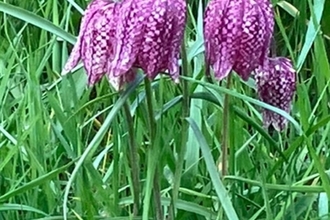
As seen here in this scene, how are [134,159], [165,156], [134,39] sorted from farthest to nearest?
1. [165,156]
2. [134,159]
3. [134,39]

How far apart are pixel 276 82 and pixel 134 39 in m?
0.23

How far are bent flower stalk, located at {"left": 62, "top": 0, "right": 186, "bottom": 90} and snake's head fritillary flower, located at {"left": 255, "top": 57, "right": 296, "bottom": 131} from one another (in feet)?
0.59

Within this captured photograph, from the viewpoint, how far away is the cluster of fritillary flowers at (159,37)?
81 centimetres

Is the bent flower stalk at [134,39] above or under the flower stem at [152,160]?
above

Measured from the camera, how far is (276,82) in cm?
98

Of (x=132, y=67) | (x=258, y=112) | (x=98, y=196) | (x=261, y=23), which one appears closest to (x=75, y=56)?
(x=132, y=67)

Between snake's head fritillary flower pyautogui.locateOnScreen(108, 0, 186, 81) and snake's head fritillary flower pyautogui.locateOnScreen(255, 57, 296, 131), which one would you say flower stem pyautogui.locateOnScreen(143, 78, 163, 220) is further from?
snake's head fritillary flower pyautogui.locateOnScreen(255, 57, 296, 131)

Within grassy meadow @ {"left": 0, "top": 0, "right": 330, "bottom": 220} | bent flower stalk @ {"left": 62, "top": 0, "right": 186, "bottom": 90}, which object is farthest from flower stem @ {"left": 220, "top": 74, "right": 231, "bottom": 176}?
bent flower stalk @ {"left": 62, "top": 0, "right": 186, "bottom": 90}

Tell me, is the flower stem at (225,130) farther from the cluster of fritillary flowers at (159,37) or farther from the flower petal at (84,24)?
the flower petal at (84,24)

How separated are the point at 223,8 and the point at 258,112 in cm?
39

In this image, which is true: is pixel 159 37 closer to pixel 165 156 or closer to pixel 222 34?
pixel 222 34

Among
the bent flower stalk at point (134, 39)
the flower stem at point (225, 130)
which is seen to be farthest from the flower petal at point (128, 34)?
the flower stem at point (225, 130)

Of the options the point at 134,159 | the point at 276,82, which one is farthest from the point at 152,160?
the point at 276,82

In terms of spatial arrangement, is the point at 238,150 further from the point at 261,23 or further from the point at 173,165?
the point at 261,23
